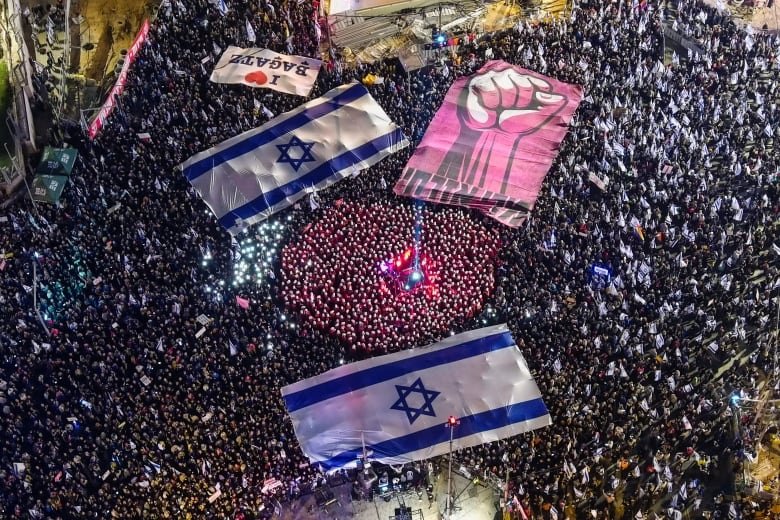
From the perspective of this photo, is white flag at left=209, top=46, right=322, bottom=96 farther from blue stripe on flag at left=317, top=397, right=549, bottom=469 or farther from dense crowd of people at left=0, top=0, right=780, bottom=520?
blue stripe on flag at left=317, top=397, right=549, bottom=469

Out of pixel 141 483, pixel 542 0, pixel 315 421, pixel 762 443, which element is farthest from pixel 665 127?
pixel 141 483

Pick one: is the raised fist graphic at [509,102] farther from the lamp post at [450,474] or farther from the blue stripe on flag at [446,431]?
the lamp post at [450,474]

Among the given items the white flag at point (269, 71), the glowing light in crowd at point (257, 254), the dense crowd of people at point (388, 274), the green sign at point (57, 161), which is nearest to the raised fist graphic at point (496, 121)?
the dense crowd of people at point (388, 274)

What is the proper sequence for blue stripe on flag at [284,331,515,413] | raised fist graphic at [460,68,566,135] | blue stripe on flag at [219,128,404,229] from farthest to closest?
raised fist graphic at [460,68,566,135], blue stripe on flag at [219,128,404,229], blue stripe on flag at [284,331,515,413]

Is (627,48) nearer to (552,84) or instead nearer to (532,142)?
(552,84)

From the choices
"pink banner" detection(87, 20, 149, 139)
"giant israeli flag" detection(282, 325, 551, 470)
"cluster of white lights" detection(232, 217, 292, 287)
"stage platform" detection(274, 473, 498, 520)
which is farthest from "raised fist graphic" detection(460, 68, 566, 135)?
"stage platform" detection(274, 473, 498, 520)

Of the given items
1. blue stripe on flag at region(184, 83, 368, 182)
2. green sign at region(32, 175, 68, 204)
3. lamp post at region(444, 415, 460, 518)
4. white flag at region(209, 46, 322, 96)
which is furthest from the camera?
white flag at region(209, 46, 322, 96)

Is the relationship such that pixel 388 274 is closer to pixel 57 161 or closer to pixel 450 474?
pixel 450 474
